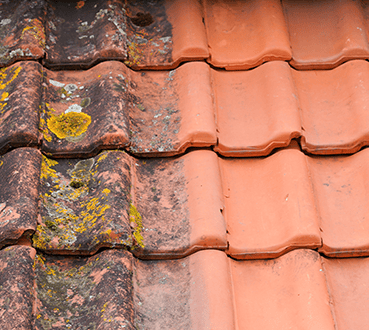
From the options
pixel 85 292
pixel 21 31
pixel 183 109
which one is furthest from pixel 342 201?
pixel 21 31

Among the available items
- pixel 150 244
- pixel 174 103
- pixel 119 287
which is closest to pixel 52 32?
pixel 174 103

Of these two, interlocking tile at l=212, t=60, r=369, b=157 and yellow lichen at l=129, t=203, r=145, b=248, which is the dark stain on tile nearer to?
interlocking tile at l=212, t=60, r=369, b=157

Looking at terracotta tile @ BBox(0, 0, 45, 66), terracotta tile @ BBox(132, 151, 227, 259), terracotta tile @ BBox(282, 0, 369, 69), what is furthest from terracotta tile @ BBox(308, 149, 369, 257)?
terracotta tile @ BBox(0, 0, 45, 66)

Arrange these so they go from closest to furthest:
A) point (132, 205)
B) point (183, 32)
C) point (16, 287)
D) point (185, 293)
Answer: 1. point (16, 287)
2. point (185, 293)
3. point (132, 205)
4. point (183, 32)

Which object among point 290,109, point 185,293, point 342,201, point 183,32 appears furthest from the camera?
point 183,32

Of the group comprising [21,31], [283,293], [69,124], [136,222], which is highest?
[21,31]

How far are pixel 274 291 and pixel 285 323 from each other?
98 millimetres

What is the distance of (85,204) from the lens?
138 cm

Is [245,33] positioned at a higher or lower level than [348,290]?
higher

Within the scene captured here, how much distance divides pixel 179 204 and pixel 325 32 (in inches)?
39.7

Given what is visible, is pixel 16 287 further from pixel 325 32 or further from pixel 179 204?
pixel 325 32

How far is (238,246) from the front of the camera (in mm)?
1364

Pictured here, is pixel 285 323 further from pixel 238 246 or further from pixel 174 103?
pixel 174 103

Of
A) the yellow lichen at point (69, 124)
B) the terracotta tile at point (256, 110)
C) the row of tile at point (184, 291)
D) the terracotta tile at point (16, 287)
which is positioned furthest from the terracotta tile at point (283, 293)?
the yellow lichen at point (69, 124)
